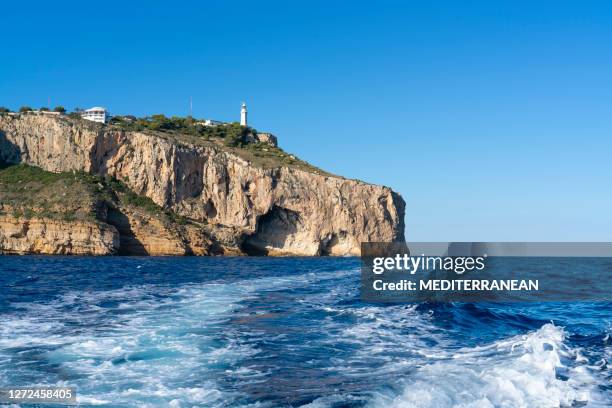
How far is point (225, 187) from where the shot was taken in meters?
78.8

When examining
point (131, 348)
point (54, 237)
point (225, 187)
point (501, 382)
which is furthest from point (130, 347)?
point (225, 187)

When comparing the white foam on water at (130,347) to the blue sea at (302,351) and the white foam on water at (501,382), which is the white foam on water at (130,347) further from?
the white foam on water at (501,382)

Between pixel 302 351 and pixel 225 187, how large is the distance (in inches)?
2683

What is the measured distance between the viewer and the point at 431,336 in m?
14.1

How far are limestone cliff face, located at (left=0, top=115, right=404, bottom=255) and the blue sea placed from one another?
5096 centimetres

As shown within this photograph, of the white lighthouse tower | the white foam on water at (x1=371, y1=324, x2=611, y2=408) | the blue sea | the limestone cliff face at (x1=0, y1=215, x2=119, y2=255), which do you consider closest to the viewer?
the white foam on water at (x1=371, y1=324, x2=611, y2=408)

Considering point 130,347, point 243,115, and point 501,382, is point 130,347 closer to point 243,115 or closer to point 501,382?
point 501,382

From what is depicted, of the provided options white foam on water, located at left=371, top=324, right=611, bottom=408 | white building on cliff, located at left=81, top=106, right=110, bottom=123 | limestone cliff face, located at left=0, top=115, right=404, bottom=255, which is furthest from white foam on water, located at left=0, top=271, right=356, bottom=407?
white building on cliff, located at left=81, top=106, right=110, bottom=123

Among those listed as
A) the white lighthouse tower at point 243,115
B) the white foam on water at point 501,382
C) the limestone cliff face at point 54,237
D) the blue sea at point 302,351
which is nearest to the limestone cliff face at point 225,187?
the limestone cliff face at point 54,237

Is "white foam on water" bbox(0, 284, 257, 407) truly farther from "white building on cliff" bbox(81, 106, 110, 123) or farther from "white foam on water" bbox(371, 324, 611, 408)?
"white building on cliff" bbox(81, 106, 110, 123)

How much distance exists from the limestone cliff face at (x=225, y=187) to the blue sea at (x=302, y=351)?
50957mm

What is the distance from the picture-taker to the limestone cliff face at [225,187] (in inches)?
2894

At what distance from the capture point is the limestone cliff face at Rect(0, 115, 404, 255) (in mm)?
73500

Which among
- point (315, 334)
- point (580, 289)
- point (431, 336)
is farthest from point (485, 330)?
point (580, 289)
